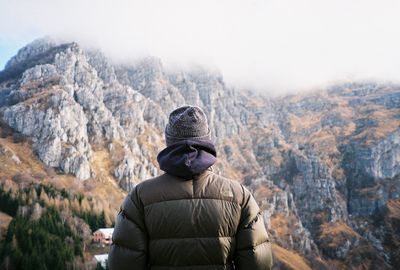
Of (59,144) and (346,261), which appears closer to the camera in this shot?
(59,144)

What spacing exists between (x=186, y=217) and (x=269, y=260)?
1.35 metres

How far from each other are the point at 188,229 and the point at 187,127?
146 centimetres

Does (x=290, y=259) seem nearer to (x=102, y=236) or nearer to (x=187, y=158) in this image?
(x=102, y=236)

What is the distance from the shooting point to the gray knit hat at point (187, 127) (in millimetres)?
5559

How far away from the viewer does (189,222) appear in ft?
16.7

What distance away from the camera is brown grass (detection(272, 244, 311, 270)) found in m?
171

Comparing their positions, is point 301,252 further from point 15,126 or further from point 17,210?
point 15,126

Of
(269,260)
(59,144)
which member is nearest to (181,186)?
(269,260)

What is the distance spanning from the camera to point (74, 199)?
145m

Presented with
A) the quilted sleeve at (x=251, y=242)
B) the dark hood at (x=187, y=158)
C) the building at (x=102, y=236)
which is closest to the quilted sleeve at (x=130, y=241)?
the dark hood at (x=187, y=158)

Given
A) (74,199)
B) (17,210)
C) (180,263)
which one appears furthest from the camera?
(74,199)

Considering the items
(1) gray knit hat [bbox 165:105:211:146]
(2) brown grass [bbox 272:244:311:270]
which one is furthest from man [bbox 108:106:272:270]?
(2) brown grass [bbox 272:244:311:270]

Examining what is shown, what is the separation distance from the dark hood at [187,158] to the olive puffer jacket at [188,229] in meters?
0.17

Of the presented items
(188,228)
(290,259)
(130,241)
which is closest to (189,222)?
(188,228)
